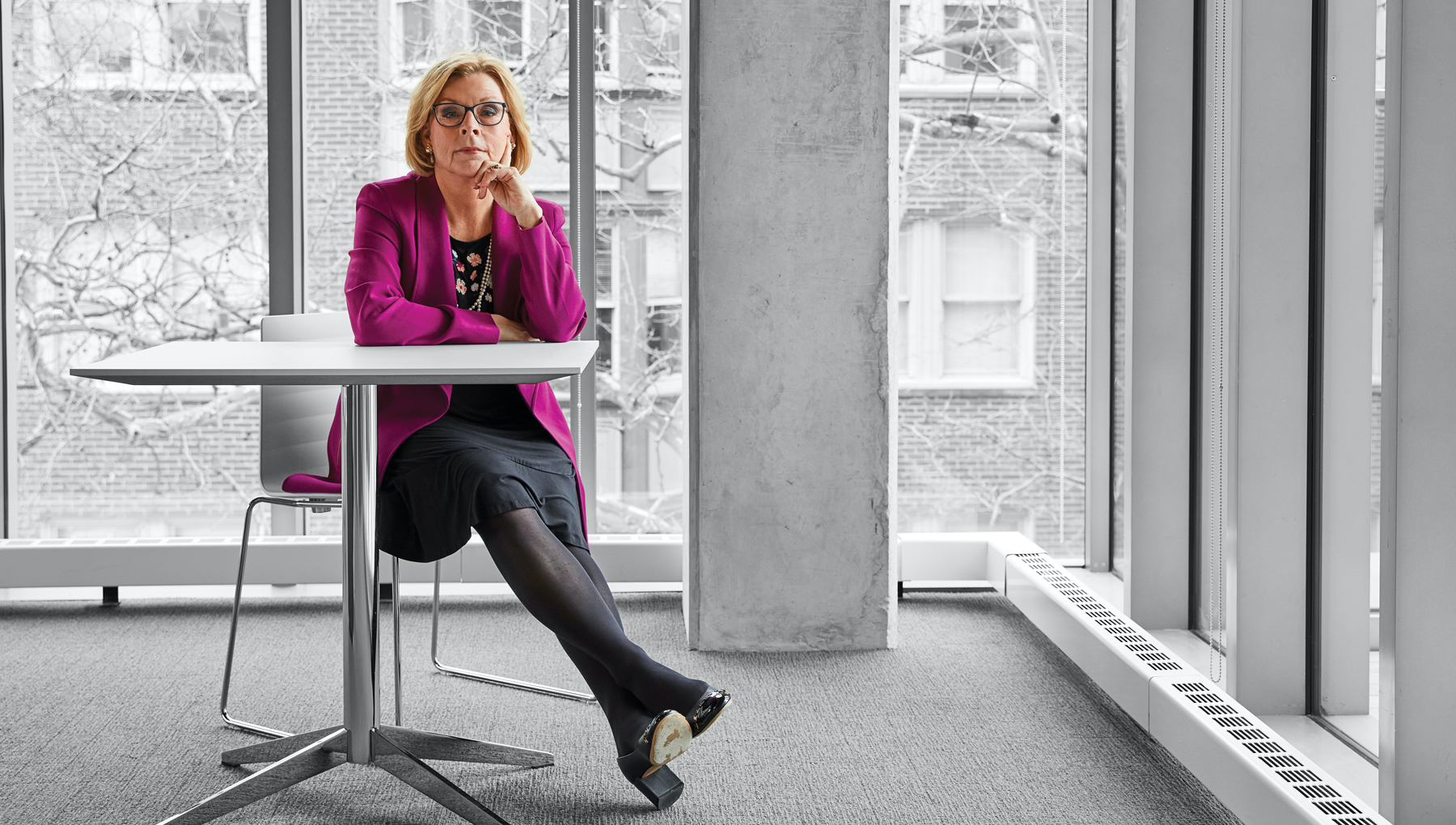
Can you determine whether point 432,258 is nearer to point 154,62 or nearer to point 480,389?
point 480,389

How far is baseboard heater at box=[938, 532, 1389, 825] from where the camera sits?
1843mm

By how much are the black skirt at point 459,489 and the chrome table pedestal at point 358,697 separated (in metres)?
0.11

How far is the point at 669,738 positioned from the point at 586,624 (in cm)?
26

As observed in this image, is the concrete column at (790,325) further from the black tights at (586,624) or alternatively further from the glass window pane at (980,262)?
the glass window pane at (980,262)

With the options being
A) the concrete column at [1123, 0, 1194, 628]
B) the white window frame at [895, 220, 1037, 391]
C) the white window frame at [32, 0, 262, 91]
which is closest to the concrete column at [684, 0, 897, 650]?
the concrete column at [1123, 0, 1194, 628]

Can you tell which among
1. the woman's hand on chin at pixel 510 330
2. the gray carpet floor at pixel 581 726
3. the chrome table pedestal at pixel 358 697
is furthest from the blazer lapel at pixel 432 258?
the gray carpet floor at pixel 581 726

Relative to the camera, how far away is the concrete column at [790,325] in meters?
3.08

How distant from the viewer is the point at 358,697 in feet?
7.02

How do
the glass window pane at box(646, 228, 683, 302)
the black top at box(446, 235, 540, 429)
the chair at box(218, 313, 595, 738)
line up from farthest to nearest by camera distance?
the glass window pane at box(646, 228, 683, 302) < the chair at box(218, 313, 595, 738) < the black top at box(446, 235, 540, 429)

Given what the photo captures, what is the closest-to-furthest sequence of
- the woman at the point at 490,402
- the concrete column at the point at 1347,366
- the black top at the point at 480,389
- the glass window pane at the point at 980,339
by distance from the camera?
the woman at the point at 490,402
the concrete column at the point at 1347,366
the black top at the point at 480,389
the glass window pane at the point at 980,339

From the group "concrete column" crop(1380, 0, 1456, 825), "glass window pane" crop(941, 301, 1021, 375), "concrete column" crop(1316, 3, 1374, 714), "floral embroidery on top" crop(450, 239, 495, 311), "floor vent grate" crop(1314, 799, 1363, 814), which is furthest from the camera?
"glass window pane" crop(941, 301, 1021, 375)

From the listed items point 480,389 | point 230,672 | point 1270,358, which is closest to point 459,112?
point 480,389

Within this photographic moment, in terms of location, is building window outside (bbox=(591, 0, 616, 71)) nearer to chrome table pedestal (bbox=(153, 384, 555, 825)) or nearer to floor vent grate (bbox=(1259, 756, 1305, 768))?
chrome table pedestal (bbox=(153, 384, 555, 825))

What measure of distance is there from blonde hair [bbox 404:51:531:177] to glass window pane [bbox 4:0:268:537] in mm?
1724
